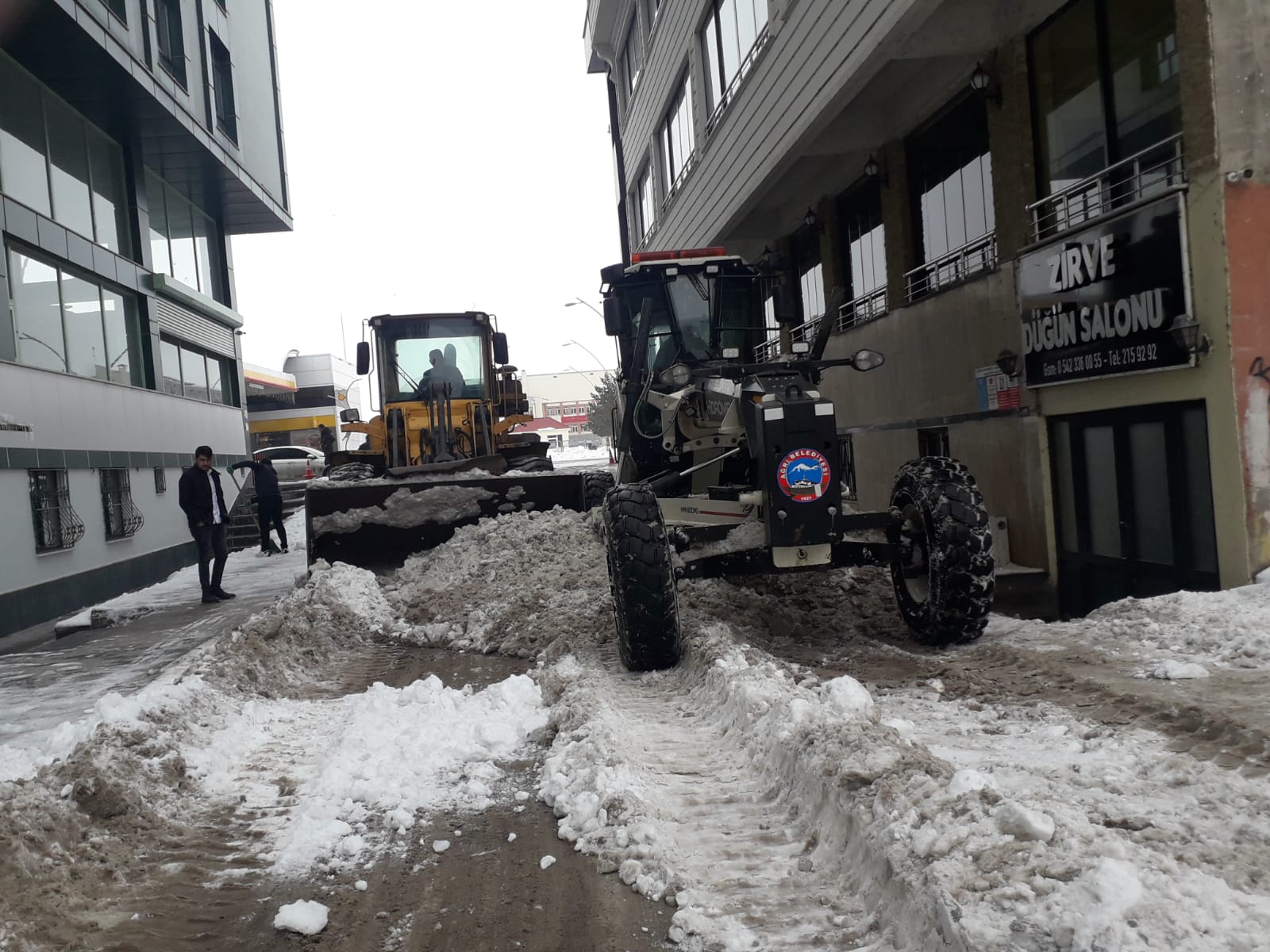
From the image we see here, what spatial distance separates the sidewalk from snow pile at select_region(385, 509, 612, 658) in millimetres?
2021

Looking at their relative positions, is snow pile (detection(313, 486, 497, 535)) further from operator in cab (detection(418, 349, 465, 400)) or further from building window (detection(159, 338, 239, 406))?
building window (detection(159, 338, 239, 406))

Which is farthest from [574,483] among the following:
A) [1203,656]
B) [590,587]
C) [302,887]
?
[302,887]

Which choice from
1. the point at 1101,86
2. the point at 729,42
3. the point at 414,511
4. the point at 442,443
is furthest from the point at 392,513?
the point at 729,42

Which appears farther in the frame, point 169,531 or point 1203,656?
point 169,531

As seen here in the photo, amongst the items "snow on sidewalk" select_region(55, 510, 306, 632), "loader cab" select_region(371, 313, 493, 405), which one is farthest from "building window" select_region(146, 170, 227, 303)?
"loader cab" select_region(371, 313, 493, 405)

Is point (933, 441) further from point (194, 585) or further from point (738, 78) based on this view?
point (194, 585)

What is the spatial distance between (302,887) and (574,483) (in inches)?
309

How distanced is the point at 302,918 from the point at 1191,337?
21.2 ft

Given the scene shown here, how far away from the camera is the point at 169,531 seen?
53.5 feet

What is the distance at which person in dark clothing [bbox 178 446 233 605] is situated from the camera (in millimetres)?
11539

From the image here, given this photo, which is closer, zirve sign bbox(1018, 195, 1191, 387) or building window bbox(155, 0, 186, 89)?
zirve sign bbox(1018, 195, 1191, 387)

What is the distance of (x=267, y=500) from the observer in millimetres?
16391

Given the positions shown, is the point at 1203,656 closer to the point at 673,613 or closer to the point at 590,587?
the point at 673,613

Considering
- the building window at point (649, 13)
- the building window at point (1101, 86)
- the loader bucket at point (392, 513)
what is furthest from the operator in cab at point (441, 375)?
the building window at point (649, 13)
